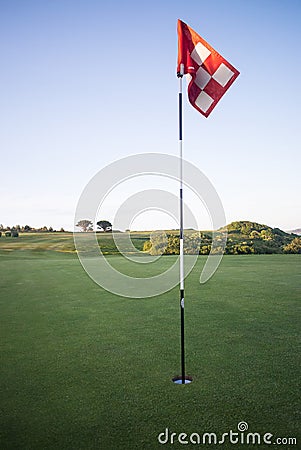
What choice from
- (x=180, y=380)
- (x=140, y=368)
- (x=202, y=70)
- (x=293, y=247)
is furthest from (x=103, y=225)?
(x=293, y=247)

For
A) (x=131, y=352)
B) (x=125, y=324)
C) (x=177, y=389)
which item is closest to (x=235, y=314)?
(x=125, y=324)

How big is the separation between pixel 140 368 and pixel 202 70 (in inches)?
95.5

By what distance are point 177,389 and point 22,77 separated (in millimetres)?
8616

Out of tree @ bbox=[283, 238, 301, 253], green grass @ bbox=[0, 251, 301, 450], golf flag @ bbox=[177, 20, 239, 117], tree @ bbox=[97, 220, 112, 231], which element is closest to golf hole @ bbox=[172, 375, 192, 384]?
green grass @ bbox=[0, 251, 301, 450]

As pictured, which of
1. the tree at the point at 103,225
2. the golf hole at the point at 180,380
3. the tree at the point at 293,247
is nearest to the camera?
the golf hole at the point at 180,380

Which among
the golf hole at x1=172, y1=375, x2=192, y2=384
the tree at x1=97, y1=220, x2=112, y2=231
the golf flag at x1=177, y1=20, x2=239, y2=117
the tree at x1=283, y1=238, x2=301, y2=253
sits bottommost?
the golf hole at x1=172, y1=375, x2=192, y2=384

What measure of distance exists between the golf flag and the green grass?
6.97 ft

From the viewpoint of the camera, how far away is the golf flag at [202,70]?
321 cm

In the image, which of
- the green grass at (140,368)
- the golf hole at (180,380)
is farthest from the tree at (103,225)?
the golf hole at (180,380)

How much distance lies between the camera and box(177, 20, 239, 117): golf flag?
3.21 meters

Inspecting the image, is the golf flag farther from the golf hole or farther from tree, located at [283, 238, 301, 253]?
tree, located at [283, 238, 301, 253]

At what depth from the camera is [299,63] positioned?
9.64 metres

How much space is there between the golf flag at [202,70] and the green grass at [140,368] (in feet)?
6.97

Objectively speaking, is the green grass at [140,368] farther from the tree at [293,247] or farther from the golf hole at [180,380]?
the tree at [293,247]
